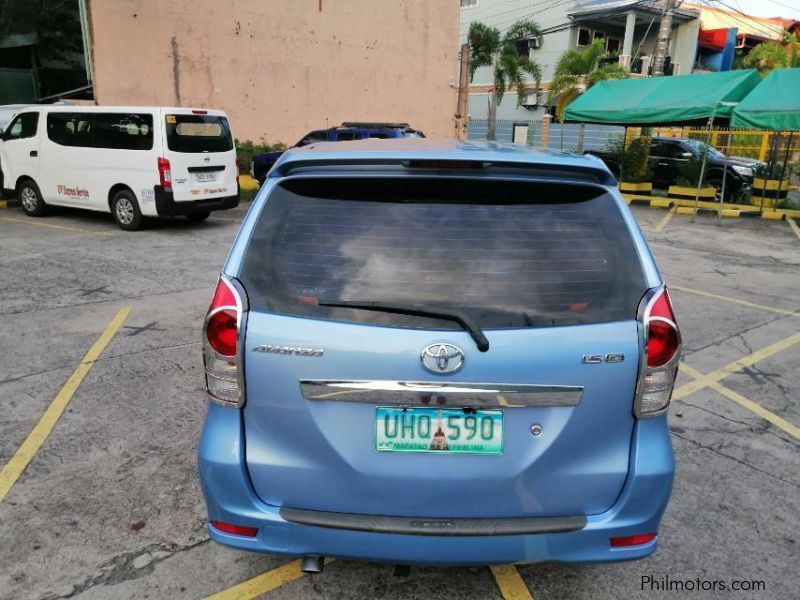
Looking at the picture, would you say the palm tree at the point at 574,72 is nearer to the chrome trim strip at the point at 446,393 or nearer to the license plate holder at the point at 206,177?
the license plate holder at the point at 206,177

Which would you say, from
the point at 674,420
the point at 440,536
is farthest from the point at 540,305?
the point at 674,420

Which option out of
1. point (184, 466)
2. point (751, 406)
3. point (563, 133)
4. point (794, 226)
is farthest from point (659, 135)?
point (184, 466)

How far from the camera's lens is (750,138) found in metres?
25.9

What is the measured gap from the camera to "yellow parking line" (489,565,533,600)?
266 centimetres

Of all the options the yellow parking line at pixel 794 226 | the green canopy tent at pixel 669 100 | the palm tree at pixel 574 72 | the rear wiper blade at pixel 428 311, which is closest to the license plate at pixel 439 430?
the rear wiper blade at pixel 428 311

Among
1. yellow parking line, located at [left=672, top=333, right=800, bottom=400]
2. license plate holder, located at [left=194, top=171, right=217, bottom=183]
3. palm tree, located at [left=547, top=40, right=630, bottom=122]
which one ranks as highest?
palm tree, located at [left=547, top=40, right=630, bottom=122]

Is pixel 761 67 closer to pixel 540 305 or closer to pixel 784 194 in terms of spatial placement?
pixel 784 194

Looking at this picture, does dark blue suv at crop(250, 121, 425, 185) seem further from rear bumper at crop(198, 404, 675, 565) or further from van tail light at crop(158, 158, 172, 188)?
rear bumper at crop(198, 404, 675, 565)

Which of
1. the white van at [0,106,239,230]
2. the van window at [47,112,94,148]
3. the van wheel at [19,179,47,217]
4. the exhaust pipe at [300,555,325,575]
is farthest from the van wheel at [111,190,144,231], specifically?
the exhaust pipe at [300,555,325,575]

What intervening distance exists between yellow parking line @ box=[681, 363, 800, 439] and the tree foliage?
109 feet

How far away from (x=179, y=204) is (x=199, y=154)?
3.06 ft

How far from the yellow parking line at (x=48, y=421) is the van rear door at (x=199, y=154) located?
525 centimetres

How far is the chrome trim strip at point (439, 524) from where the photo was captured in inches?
86.2

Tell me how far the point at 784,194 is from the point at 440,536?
61.0 ft
